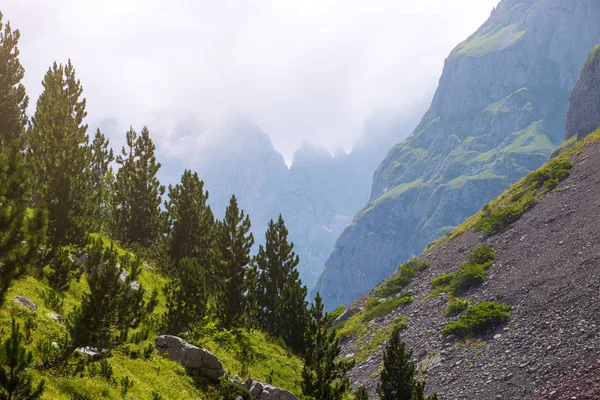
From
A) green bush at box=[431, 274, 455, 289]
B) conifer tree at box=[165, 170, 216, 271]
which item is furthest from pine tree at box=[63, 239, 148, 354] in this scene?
green bush at box=[431, 274, 455, 289]

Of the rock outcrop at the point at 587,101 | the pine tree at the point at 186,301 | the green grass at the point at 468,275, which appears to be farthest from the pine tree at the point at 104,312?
the rock outcrop at the point at 587,101

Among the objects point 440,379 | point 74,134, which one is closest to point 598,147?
point 440,379

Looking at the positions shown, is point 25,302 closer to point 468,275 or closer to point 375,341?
point 375,341

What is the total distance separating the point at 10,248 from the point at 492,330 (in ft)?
112

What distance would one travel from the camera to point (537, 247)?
44.6 m

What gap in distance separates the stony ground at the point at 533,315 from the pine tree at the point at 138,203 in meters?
22.2

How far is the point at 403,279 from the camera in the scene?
58.8 m

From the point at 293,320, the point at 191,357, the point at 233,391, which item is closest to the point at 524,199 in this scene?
the point at 293,320

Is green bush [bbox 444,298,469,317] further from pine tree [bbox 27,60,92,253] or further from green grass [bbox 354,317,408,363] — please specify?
pine tree [bbox 27,60,92,253]

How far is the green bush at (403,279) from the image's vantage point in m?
58.2

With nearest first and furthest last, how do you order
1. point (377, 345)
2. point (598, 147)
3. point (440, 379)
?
point (440, 379), point (377, 345), point (598, 147)

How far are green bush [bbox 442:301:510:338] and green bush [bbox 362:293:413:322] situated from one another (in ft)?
42.0

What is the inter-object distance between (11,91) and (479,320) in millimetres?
43108

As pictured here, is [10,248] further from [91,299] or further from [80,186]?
[80,186]
